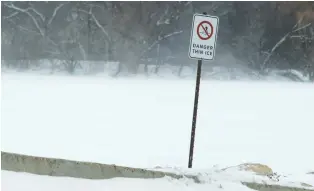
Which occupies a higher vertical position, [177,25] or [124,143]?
[177,25]

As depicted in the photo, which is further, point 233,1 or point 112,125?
point 233,1

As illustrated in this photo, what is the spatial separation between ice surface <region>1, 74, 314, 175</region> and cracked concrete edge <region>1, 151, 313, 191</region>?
3809 mm

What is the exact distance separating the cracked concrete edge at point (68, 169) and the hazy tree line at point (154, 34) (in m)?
22.8

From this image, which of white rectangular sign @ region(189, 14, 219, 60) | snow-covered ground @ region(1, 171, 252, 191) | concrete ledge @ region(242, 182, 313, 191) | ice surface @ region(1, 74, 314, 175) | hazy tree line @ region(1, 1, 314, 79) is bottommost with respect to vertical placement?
ice surface @ region(1, 74, 314, 175)

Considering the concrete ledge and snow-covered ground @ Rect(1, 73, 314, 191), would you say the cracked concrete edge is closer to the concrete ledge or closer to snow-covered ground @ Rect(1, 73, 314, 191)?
snow-covered ground @ Rect(1, 73, 314, 191)

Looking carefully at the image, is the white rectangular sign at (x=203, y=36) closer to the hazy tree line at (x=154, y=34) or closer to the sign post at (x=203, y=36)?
the sign post at (x=203, y=36)

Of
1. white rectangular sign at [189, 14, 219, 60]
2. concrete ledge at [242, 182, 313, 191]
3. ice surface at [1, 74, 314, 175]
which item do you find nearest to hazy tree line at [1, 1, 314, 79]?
ice surface at [1, 74, 314, 175]

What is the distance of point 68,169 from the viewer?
3.42 m

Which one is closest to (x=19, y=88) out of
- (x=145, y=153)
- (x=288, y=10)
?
(x=145, y=153)

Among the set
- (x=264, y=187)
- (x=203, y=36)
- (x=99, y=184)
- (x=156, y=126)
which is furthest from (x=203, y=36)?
(x=156, y=126)

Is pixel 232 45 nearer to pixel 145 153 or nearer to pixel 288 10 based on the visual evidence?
pixel 288 10

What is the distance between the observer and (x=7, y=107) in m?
13.5

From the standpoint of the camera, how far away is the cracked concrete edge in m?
3.32

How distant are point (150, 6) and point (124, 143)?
19.4 meters
